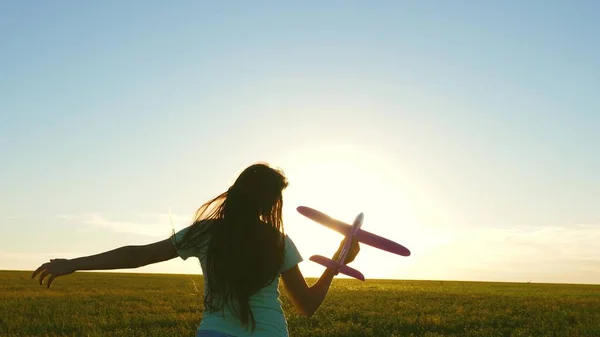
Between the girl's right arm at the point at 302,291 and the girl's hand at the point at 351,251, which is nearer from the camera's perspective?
the girl's right arm at the point at 302,291

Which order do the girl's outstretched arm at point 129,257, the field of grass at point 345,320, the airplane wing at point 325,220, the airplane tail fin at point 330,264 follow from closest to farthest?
the girl's outstretched arm at point 129,257
the airplane tail fin at point 330,264
the airplane wing at point 325,220
the field of grass at point 345,320

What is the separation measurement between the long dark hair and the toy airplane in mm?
739

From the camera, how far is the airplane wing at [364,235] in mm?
5066

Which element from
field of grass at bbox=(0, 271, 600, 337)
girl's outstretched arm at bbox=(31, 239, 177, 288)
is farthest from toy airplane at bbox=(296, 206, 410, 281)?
field of grass at bbox=(0, 271, 600, 337)

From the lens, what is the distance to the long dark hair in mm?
3965

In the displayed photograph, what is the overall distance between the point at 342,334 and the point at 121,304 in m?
12.3

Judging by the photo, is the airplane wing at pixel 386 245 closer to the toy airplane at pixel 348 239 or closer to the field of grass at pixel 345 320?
the toy airplane at pixel 348 239

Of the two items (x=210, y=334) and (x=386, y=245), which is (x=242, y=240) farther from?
(x=386, y=245)

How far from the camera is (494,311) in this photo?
2364 centimetres

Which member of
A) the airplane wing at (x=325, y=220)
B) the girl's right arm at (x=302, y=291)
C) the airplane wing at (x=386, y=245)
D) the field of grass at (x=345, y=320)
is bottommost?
the field of grass at (x=345, y=320)

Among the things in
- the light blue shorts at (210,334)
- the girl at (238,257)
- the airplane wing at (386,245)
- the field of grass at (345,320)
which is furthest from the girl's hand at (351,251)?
the field of grass at (345,320)

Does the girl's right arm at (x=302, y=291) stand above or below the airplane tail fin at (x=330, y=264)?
below

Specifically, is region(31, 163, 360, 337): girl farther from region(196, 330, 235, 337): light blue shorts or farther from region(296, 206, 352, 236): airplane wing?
region(296, 206, 352, 236): airplane wing

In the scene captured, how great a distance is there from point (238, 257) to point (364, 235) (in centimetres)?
138
